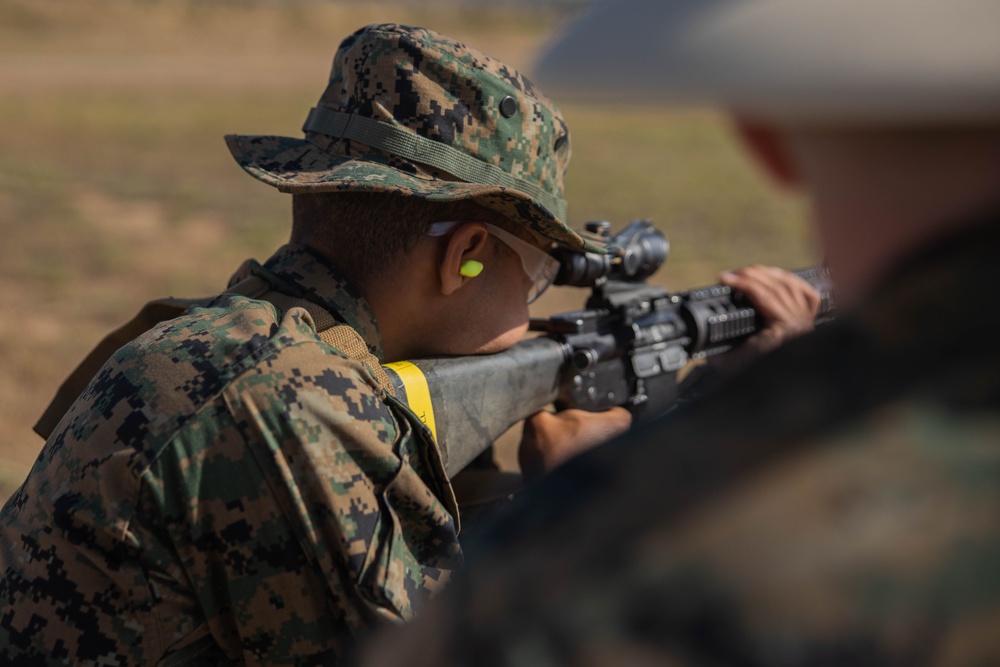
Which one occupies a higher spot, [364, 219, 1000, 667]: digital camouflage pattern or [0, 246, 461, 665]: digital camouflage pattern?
[364, 219, 1000, 667]: digital camouflage pattern

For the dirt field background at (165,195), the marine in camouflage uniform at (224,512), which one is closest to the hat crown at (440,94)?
the marine in camouflage uniform at (224,512)

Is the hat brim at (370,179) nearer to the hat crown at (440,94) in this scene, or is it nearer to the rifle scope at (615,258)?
the hat crown at (440,94)

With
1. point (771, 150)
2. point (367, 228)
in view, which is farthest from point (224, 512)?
point (771, 150)

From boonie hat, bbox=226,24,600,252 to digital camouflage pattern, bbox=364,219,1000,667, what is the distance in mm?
2078

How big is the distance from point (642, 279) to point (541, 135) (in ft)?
3.81

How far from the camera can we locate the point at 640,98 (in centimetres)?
98

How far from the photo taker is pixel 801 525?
0.86 metres

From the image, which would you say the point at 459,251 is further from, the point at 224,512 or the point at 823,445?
the point at 823,445

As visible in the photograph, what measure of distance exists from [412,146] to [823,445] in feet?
7.67

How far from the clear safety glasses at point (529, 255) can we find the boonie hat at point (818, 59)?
2.11 meters

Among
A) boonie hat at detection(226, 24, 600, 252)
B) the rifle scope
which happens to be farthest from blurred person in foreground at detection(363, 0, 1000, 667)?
the rifle scope

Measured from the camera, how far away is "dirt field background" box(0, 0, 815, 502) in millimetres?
9070

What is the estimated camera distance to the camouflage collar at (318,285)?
294cm

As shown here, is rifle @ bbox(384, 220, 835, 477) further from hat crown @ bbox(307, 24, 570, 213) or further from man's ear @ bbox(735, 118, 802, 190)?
man's ear @ bbox(735, 118, 802, 190)
